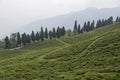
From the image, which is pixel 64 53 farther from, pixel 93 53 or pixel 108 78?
pixel 108 78

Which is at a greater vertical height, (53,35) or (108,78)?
(53,35)

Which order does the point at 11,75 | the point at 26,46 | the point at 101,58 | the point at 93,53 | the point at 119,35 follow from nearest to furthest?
1. the point at 11,75
2. the point at 101,58
3. the point at 93,53
4. the point at 119,35
5. the point at 26,46

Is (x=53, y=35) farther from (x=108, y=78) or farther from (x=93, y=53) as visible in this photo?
(x=108, y=78)

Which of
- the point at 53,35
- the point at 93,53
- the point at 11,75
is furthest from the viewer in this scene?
the point at 53,35

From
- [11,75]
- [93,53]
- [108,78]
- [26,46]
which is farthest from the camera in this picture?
[26,46]

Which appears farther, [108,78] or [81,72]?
[81,72]

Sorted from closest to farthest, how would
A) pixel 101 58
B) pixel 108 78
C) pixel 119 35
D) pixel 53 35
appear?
1. pixel 108 78
2. pixel 101 58
3. pixel 119 35
4. pixel 53 35

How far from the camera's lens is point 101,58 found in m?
68.6

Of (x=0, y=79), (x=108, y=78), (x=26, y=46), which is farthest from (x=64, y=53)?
(x=26, y=46)

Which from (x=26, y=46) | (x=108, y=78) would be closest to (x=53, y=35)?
(x=26, y=46)

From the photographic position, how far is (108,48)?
76938 mm

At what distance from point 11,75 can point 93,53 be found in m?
28.0

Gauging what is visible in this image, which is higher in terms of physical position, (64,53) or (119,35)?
(119,35)

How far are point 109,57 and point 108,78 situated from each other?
1804 centimetres
